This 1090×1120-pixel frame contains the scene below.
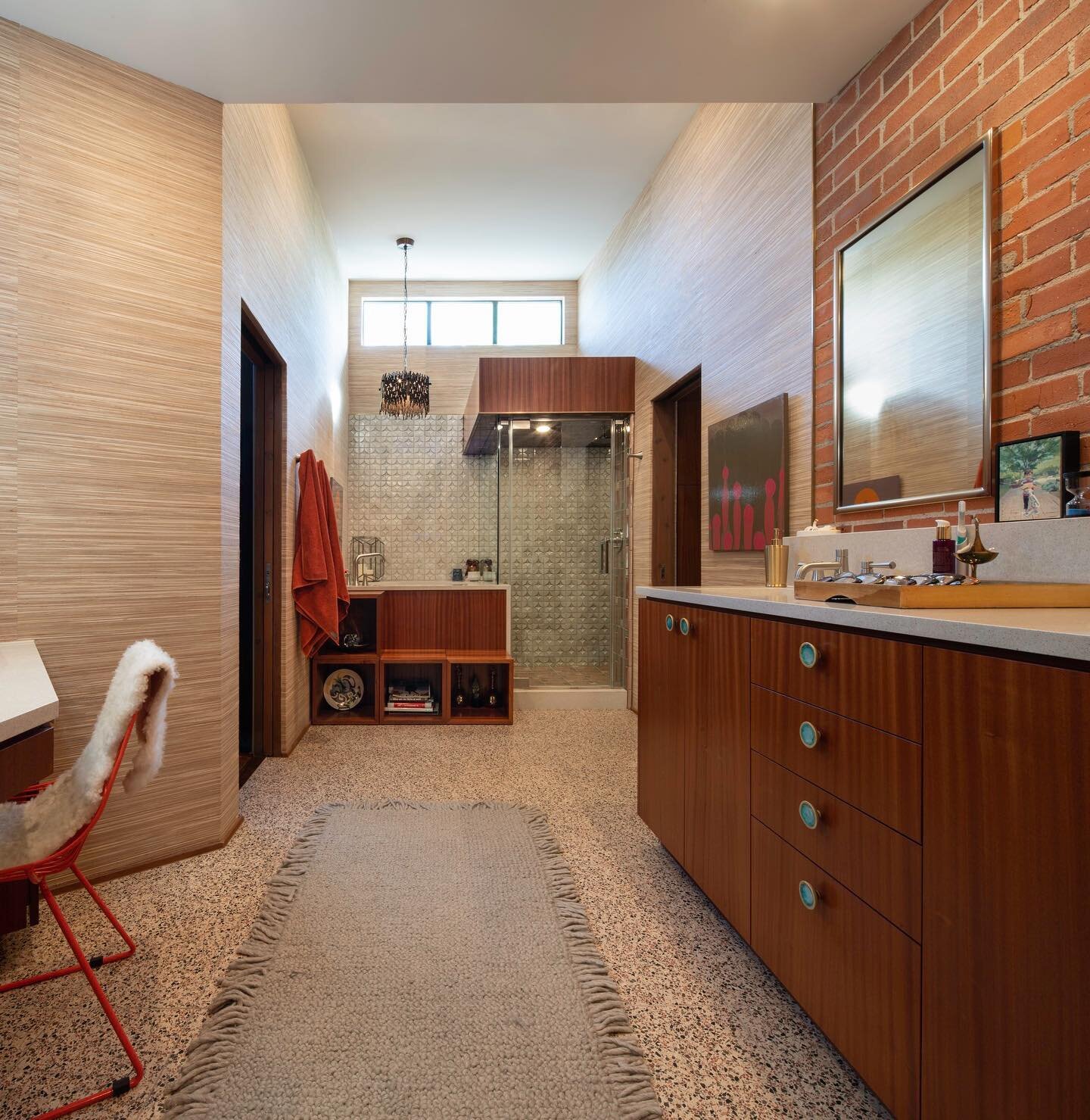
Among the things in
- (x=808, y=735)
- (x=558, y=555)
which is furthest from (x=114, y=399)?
(x=558, y=555)

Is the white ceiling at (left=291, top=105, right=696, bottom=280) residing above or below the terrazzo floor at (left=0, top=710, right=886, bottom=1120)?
→ above

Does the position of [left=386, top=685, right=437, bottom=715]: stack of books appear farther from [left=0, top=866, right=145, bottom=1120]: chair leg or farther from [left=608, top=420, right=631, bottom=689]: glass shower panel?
[left=0, top=866, right=145, bottom=1120]: chair leg

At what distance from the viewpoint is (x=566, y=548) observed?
176 inches

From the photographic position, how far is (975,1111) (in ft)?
2.70

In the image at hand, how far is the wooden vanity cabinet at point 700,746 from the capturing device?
1525 mm

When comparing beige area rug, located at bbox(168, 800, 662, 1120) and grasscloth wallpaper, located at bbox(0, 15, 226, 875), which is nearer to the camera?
beige area rug, located at bbox(168, 800, 662, 1120)

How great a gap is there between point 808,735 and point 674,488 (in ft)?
9.89

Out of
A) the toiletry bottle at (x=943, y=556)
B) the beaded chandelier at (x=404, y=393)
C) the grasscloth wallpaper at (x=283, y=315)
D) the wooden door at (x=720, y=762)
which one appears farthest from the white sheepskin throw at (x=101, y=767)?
the beaded chandelier at (x=404, y=393)

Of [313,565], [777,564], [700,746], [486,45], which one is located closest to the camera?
[700,746]

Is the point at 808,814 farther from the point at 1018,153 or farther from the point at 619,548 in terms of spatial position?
the point at 619,548

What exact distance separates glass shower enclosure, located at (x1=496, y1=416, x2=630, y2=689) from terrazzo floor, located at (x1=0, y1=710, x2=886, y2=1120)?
5.34 feet

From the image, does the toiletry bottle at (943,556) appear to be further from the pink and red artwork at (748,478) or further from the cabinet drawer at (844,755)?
the pink and red artwork at (748,478)

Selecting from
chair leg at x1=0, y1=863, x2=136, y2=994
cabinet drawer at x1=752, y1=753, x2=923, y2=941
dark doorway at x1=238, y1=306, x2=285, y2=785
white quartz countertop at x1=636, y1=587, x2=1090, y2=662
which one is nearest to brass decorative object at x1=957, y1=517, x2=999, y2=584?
white quartz countertop at x1=636, y1=587, x2=1090, y2=662

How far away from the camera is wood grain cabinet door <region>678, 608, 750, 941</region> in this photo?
4.94 feet
